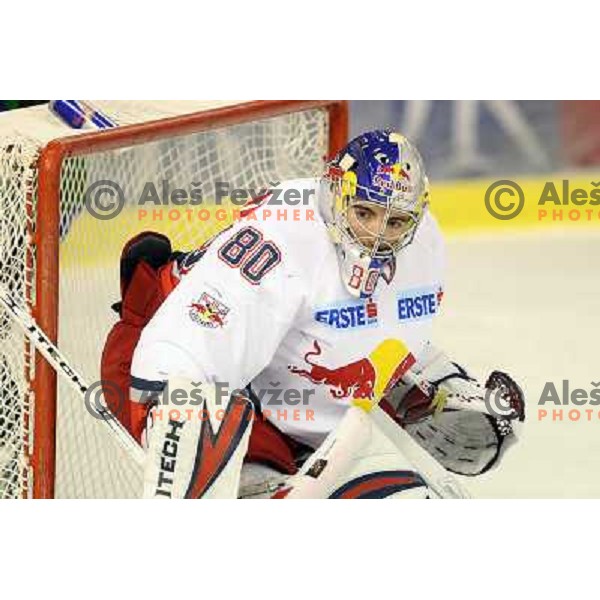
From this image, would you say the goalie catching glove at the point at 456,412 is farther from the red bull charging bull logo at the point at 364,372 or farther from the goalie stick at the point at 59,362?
the goalie stick at the point at 59,362

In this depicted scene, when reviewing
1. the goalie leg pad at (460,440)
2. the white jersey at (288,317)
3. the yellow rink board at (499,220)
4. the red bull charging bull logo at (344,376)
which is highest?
the yellow rink board at (499,220)

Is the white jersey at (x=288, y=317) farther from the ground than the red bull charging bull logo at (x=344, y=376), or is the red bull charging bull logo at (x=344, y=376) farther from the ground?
the white jersey at (x=288, y=317)

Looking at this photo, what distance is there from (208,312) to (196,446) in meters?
0.23

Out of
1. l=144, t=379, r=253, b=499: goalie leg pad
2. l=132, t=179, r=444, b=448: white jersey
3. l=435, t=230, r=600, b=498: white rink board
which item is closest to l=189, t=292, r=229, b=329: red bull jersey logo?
l=132, t=179, r=444, b=448: white jersey

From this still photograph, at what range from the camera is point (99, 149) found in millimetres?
3299

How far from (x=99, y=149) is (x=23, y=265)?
0.24m

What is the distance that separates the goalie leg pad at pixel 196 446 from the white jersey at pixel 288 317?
73mm

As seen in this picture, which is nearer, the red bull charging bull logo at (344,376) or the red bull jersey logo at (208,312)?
the red bull jersey logo at (208,312)

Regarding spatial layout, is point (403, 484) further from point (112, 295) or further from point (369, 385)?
point (112, 295)

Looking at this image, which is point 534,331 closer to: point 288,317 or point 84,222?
point 84,222

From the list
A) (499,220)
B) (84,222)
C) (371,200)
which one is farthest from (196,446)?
(499,220)

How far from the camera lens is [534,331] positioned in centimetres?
513

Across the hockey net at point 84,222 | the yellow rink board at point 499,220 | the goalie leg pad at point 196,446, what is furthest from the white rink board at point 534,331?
the goalie leg pad at point 196,446

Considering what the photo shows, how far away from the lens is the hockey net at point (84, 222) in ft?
10.6
